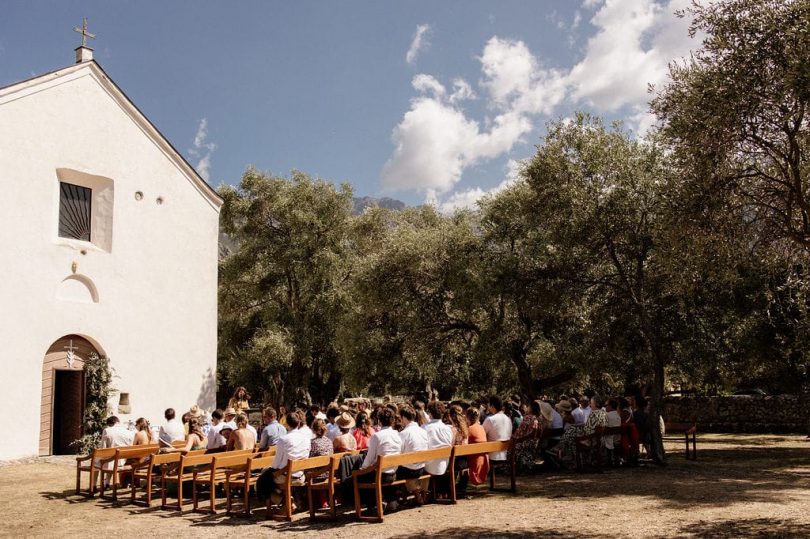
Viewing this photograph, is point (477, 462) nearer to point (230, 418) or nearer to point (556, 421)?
point (556, 421)

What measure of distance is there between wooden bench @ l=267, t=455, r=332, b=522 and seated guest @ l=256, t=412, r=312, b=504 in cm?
7

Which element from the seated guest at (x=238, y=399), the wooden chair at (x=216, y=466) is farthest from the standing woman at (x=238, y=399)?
the wooden chair at (x=216, y=466)

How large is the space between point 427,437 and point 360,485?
139 centimetres

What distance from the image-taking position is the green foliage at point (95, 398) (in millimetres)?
18266

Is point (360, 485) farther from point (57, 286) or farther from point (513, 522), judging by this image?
point (57, 286)

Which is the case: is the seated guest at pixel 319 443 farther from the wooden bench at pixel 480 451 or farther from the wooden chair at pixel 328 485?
the wooden bench at pixel 480 451

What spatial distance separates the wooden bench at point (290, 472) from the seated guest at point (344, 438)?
2.82 feet

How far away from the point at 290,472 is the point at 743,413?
2142 cm

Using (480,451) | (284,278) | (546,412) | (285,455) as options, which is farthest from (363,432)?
(284,278)

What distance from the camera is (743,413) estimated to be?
994 inches

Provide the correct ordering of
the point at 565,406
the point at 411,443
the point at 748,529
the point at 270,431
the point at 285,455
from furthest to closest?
the point at 565,406 → the point at 270,431 → the point at 411,443 → the point at 285,455 → the point at 748,529

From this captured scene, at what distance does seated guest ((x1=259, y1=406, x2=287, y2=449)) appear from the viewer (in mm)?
11469

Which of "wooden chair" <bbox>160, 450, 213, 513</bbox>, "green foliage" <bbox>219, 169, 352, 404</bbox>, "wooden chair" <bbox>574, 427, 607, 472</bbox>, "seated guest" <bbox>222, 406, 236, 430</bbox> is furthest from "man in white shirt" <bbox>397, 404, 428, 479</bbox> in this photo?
"green foliage" <bbox>219, 169, 352, 404</bbox>

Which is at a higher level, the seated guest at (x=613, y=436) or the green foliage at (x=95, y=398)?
the green foliage at (x=95, y=398)
